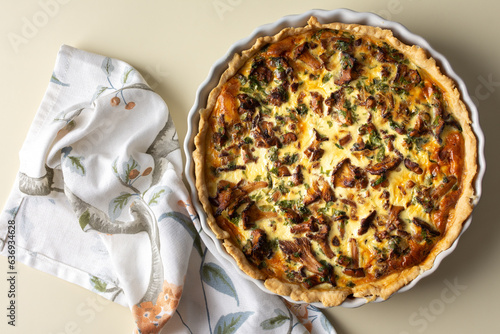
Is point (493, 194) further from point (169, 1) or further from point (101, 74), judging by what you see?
point (101, 74)

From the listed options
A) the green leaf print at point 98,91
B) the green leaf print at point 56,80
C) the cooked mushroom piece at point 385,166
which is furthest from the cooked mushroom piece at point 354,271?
the green leaf print at point 56,80

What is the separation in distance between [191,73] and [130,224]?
0.98 meters

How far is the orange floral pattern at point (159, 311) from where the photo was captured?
2.77 metres

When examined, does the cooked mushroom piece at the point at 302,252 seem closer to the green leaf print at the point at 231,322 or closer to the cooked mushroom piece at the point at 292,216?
the cooked mushroom piece at the point at 292,216

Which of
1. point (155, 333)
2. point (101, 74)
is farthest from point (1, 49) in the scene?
point (155, 333)

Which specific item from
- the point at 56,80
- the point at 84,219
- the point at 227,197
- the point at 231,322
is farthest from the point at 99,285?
the point at 56,80

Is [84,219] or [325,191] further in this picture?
[84,219]

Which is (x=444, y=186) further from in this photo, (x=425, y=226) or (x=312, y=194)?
(x=312, y=194)

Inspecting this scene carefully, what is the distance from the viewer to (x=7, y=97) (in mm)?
3160

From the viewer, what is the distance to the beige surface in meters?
2.87

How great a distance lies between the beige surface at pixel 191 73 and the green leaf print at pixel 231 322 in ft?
1.69

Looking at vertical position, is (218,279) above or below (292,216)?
below

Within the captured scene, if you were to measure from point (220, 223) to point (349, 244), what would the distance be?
692 millimetres

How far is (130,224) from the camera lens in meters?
2.88
